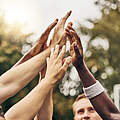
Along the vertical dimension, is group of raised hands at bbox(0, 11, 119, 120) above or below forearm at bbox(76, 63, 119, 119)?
above

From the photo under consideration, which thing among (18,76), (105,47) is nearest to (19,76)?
(18,76)

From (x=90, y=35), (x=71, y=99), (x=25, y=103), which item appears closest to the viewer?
(x=25, y=103)

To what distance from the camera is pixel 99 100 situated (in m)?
3.22

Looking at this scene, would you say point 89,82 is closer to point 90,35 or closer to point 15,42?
point 15,42

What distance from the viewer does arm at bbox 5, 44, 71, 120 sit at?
2.39 meters

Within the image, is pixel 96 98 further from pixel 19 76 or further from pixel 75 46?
pixel 19 76

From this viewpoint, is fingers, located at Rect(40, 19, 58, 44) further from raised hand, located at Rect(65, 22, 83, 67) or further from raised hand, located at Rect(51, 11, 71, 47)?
raised hand, located at Rect(65, 22, 83, 67)

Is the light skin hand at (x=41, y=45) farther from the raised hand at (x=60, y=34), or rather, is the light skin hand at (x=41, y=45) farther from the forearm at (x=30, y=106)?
the forearm at (x=30, y=106)

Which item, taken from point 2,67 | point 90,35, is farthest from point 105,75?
point 2,67

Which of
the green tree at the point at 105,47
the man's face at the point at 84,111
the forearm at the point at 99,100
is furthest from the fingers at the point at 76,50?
the green tree at the point at 105,47

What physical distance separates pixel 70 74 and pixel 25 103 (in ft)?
42.0

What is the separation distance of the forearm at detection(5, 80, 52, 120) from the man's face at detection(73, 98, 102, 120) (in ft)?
5.10

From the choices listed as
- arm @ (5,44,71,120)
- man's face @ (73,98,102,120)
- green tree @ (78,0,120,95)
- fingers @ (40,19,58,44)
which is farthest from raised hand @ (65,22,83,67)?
green tree @ (78,0,120,95)

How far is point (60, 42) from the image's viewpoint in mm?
2906
